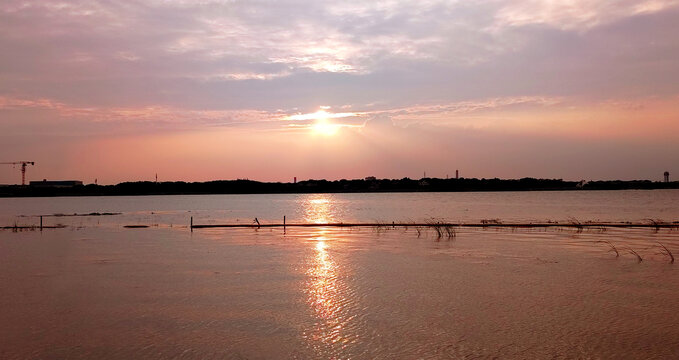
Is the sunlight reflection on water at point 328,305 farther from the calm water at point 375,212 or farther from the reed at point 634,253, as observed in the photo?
the calm water at point 375,212

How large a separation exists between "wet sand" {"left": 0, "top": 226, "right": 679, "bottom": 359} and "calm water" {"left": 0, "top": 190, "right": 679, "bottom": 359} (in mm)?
71

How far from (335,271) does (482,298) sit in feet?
27.6

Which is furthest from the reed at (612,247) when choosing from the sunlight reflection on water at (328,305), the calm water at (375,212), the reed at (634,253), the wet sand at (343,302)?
the calm water at (375,212)

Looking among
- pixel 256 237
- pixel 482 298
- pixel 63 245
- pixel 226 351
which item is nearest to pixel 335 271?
pixel 482 298

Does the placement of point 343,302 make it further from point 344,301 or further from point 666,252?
point 666,252

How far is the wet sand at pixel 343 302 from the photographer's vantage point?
14438mm

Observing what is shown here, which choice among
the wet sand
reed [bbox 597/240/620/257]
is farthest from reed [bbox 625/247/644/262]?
reed [bbox 597/240/620/257]

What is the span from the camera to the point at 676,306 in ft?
60.3

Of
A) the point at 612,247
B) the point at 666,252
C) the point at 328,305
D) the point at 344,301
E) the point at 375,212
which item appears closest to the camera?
the point at 328,305

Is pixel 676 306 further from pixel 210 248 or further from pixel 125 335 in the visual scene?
pixel 210 248

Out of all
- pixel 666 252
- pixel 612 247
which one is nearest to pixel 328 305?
pixel 666 252

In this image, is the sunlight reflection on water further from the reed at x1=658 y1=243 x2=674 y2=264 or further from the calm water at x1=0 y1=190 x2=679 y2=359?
the reed at x1=658 y1=243 x2=674 y2=264

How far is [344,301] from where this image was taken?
19.8m

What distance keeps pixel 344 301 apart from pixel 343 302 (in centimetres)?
16
